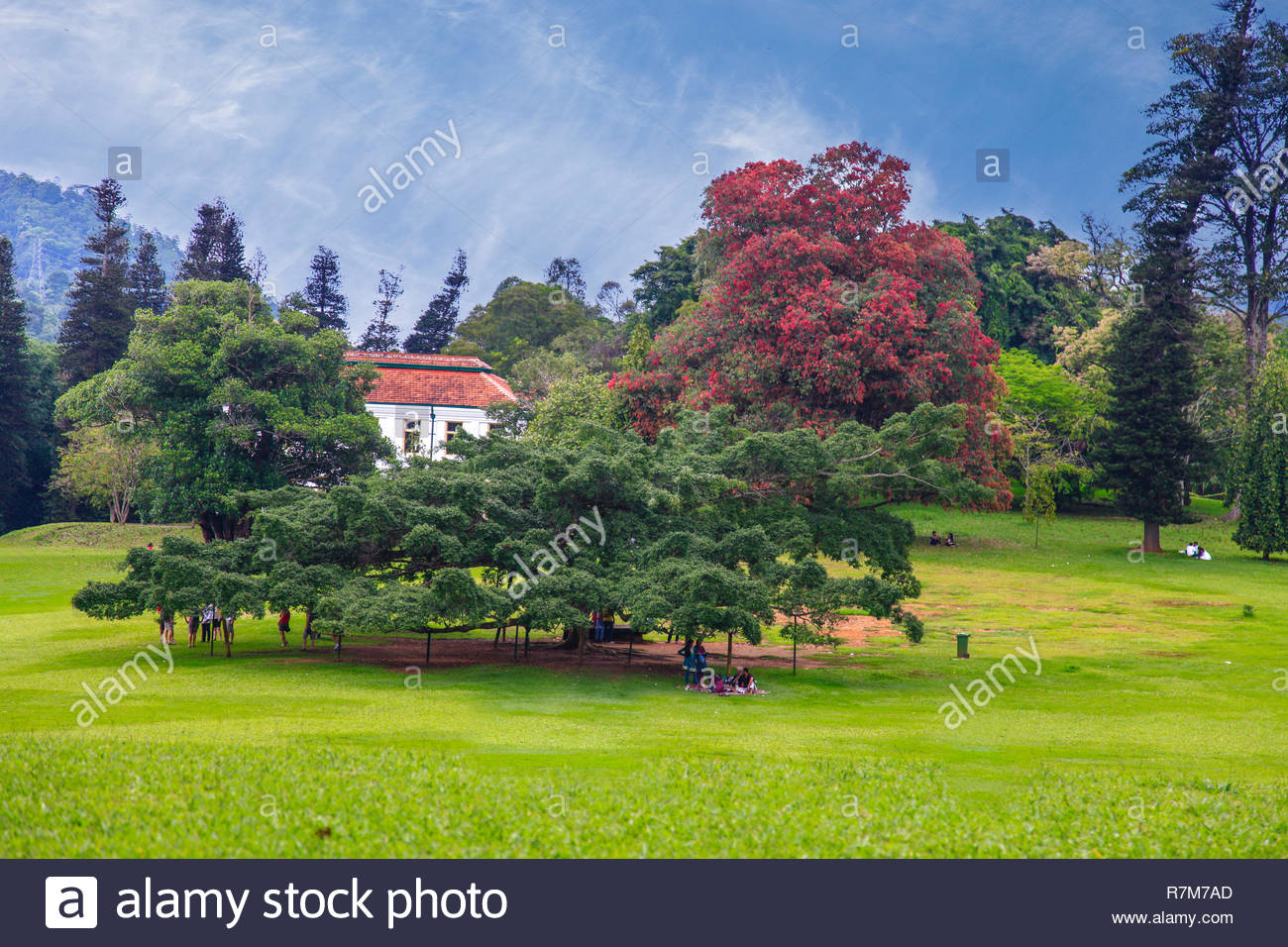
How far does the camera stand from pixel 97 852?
916cm

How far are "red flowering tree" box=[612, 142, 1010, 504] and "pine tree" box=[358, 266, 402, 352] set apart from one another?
Result: 199 feet

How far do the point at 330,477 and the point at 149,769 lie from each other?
2517 cm

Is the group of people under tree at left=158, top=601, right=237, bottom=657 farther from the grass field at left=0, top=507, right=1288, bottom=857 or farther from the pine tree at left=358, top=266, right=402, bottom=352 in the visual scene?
the pine tree at left=358, top=266, right=402, bottom=352

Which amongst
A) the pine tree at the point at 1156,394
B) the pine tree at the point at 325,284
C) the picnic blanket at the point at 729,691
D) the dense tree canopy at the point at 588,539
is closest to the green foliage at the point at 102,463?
the dense tree canopy at the point at 588,539

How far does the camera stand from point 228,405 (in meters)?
34.4

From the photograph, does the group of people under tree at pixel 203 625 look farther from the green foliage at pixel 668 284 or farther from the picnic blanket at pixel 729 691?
the green foliage at pixel 668 284

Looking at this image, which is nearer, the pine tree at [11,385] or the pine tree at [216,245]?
the pine tree at [11,385]

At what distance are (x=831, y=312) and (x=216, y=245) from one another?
4400 centimetres

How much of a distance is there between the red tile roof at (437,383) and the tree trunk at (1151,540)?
1408 inches

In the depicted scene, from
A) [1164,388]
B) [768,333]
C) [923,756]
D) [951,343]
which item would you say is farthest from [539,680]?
[1164,388]

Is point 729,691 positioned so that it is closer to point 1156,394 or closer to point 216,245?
point 1156,394

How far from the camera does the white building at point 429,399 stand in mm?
61844

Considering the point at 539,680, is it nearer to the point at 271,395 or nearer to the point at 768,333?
the point at 271,395

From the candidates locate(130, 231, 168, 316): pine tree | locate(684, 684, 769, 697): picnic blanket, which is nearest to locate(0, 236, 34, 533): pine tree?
locate(130, 231, 168, 316): pine tree
